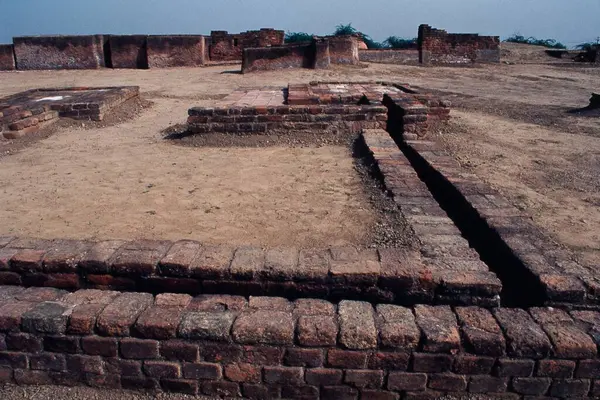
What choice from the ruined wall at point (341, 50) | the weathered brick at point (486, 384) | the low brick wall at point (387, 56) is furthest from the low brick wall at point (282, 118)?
the low brick wall at point (387, 56)

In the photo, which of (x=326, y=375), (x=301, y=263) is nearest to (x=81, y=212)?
(x=301, y=263)

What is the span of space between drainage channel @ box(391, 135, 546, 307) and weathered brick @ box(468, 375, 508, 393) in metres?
0.51

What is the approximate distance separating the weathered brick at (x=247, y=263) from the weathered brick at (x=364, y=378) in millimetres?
636

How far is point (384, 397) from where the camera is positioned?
195 centimetres

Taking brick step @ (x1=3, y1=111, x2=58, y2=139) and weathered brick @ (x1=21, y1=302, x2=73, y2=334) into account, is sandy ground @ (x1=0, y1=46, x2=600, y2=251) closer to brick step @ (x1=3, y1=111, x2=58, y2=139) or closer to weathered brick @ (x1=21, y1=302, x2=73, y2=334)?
brick step @ (x1=3, y1=111, x2=58, y2=139)

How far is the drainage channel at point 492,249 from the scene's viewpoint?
7.61 feet

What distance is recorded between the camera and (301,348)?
189 cm

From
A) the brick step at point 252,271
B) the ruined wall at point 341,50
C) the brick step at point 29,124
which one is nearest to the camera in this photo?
the brick step at point 252,271

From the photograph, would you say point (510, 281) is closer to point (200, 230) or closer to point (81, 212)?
point (200, 230)

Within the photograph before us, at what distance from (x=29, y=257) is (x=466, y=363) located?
7.06 feet

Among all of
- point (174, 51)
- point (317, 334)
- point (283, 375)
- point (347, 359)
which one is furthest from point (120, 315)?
point (174, 51)

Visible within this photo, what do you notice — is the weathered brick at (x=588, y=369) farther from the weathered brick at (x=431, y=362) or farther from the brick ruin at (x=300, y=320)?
the weathered brick at (x=431, y=362)

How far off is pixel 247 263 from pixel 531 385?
53.2 inches

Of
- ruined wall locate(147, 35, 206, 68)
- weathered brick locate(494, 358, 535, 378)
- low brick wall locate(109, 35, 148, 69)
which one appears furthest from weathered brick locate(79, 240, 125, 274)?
low brick wall locate(109, 35, 148, 69)
